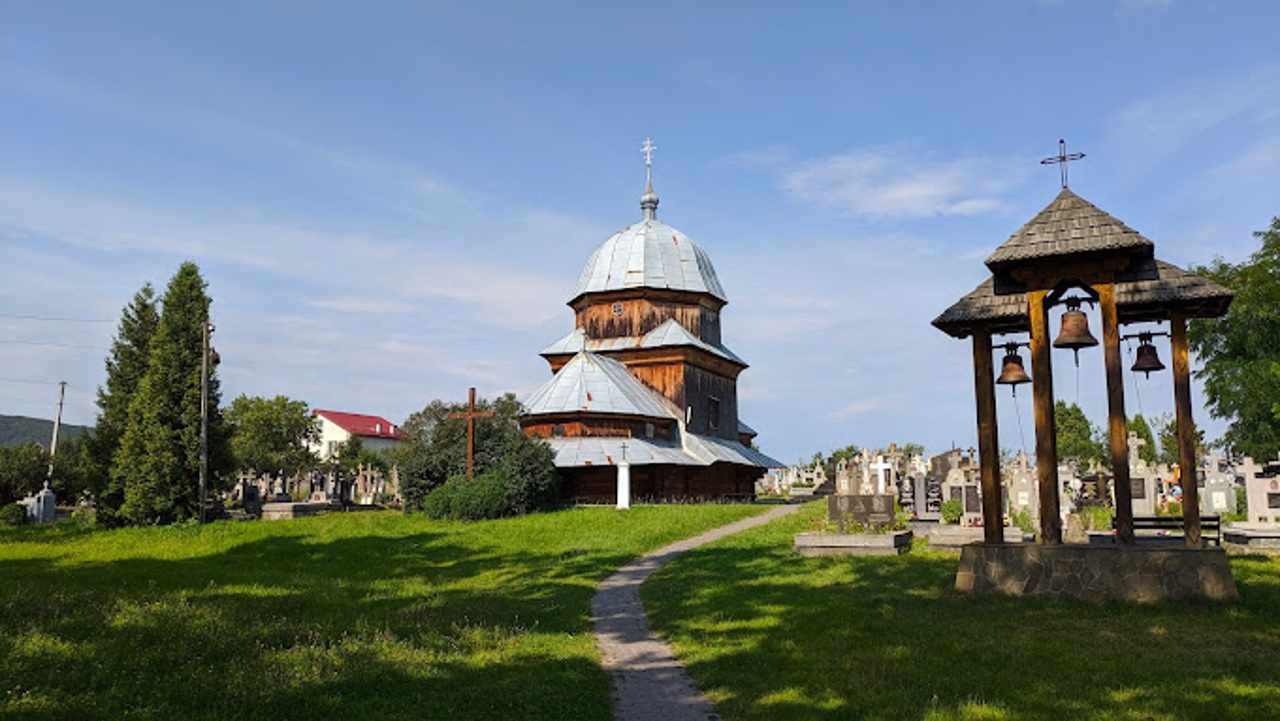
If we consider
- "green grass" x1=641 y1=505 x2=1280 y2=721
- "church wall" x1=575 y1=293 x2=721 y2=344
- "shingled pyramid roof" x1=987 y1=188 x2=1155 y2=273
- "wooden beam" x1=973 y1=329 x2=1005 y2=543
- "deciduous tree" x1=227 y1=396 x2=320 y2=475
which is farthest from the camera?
"deciduous tree" x1=227 y1=396 x2=320 y2=475

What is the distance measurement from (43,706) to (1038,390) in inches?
439

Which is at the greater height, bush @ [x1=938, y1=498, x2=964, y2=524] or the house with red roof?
the house with red roof

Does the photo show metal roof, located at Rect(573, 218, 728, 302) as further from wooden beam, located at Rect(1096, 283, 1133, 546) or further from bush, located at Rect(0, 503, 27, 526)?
wooden beam, located at Rect(1096, 283, 1133, 546)

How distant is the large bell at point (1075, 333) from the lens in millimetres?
11281

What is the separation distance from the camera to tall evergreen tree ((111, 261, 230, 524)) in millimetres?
26266

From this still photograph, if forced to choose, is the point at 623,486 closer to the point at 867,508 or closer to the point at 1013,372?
the point at 867,508

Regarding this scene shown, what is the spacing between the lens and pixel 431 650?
8703 millimetres

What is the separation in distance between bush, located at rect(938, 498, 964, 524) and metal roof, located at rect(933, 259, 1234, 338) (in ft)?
33.2

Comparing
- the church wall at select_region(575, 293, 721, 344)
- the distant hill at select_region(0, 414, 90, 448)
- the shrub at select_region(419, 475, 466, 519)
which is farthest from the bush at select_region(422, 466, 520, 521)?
the distant hill at select_region(0, 414, 90, 448)

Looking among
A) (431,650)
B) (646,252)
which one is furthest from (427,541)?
(646,252)

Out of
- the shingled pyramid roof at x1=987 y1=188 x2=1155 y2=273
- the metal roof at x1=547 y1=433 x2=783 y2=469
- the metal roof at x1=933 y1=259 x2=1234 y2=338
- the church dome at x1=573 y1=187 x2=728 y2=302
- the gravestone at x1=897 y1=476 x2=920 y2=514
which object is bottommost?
the gravestone at x1=897 y1=476 x2=920 y2=514

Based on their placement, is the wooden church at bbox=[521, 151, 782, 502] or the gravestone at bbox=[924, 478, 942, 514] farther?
the wooden church at bbox=[521, 151, 782, 502]

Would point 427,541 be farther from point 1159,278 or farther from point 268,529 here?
point 1159,278

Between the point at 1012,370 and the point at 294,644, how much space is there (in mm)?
10094
